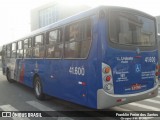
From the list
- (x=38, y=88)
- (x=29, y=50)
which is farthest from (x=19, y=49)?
(x=38, y=88)

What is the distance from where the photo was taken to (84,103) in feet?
21.5

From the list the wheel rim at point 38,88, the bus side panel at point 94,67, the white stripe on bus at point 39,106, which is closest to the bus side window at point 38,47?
the wheel rim at point 38,88

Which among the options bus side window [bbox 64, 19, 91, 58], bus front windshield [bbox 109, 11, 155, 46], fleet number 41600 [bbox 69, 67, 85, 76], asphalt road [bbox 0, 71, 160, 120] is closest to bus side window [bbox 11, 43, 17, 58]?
asphalt road [bbox 0, 71, 160, 120]

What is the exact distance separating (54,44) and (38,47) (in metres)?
1.83

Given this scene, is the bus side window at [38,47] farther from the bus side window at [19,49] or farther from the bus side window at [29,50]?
the bus side window at [19,49]

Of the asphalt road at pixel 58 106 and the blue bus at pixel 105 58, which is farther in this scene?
the asphalt road at pixel 58 106

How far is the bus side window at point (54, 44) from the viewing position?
805cm

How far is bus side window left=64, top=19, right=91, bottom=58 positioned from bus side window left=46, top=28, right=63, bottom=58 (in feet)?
1.51

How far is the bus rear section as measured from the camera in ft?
20.0

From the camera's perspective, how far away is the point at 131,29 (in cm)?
670

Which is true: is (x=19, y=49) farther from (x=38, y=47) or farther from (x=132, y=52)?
(x=132, y=52)

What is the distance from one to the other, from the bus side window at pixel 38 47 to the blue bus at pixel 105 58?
123cm

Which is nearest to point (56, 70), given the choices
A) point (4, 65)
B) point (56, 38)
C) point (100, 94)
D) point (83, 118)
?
point (56, 38)

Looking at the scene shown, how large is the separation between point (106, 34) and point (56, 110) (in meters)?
3.51
